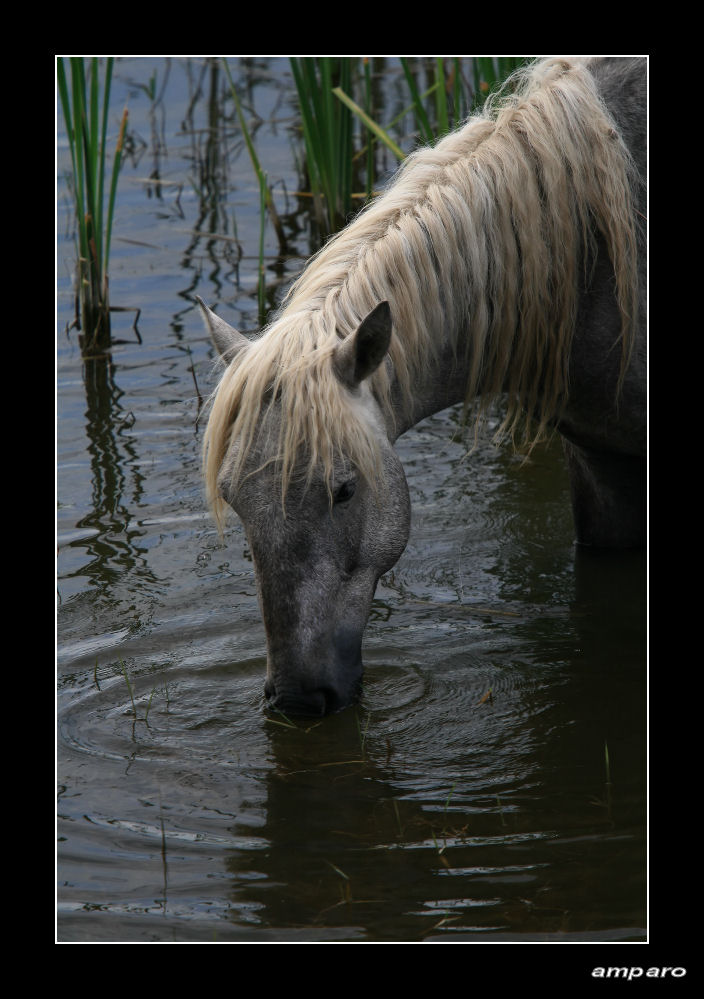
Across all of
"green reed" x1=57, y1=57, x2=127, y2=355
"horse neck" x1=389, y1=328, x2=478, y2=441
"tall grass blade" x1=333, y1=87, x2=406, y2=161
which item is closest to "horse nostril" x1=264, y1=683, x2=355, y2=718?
"horse neck" x1=389, y1=328, x2=478, y2=441

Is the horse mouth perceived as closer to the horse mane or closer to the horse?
the horse

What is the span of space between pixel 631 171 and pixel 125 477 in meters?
2.81

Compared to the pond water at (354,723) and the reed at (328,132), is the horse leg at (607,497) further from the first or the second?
the reed at (328,132)

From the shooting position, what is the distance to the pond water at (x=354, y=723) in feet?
9.24

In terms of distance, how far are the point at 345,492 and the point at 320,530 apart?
0.12 m

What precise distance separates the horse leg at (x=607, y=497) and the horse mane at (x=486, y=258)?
0.74 meters

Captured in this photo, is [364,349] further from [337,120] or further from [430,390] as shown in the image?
[337,120]

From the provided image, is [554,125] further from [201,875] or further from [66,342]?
[66,342]

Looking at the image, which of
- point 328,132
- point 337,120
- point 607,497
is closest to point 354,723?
point 607,497

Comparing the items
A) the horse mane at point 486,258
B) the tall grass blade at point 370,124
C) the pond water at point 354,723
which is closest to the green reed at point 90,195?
the pond water at point 354,723

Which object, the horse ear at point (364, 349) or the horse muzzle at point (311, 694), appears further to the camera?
the horse muzzle at point (311, 694)

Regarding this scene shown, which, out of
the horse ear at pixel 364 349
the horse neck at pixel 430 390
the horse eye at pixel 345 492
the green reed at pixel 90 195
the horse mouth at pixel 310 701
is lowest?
the horse mouth at pixel 310 701

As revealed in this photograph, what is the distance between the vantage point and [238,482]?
2.95 meters

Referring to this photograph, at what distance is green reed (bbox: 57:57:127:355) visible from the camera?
5688 millimetres
